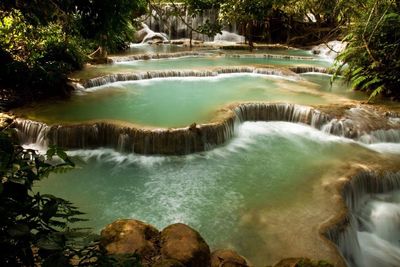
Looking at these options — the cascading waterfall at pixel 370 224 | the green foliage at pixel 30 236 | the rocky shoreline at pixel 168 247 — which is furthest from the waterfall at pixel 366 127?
the green foliage at pixel 30 236

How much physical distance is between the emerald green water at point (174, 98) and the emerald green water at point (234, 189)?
1108 mm

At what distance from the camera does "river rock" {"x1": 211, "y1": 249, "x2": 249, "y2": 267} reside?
11.8 feet

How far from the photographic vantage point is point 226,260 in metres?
3.66

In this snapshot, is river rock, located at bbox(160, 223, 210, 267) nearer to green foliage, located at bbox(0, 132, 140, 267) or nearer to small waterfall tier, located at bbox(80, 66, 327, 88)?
green foliage, located at bbox(0, 132, 140, 267)

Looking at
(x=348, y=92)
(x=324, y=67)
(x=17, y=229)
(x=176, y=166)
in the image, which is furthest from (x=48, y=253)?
(x=324, y=67)

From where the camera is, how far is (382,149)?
7.58 m

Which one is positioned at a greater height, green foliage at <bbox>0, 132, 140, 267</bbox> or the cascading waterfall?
green foliage at <bbox>0, 132, 140, 267</bbox>

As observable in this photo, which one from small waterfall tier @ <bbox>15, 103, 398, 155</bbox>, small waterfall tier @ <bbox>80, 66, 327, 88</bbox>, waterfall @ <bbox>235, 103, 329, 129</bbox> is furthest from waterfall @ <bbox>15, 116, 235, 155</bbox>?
small waterfall tier @ <bbox>80, 66, 327, 88</bbox>

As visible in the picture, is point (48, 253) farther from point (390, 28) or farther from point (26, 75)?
point (390, 28)

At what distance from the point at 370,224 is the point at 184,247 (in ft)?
11.0

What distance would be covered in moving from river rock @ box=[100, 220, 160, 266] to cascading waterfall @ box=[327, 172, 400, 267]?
2283 mm

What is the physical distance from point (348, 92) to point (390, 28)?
88.1 inches

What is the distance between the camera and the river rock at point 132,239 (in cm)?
342

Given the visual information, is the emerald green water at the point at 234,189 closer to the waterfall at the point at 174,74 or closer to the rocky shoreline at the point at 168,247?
the rocky shoreline at the point at 168,247
